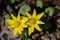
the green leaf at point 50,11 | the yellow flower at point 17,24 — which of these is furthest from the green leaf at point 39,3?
the yellow flower at point 17,24

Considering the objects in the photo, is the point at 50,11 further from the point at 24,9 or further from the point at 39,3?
the point at 24,9

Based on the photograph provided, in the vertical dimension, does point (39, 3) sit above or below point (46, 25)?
above

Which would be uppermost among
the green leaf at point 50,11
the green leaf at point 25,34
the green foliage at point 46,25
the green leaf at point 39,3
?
the green leaf at point 39,3

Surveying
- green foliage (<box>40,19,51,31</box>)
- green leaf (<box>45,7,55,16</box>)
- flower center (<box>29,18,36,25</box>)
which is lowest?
green foliage (<box>40,19,51,31</box>)

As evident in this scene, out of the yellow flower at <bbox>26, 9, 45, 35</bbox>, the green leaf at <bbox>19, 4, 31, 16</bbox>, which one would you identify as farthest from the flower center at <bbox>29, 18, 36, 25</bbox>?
the green leaf at <bbox>19, 4, 31, 16</bbox>

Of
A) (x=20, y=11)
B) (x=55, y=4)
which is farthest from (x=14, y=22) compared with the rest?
(x=55, y=4)

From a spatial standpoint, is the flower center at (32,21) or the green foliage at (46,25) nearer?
the flower center at (32,21)

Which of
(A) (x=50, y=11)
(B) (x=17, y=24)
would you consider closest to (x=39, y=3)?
(A) (x=50, y=11)

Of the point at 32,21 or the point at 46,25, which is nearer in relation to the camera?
the point at 32,21

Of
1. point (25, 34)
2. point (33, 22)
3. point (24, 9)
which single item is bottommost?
point (25, 34)

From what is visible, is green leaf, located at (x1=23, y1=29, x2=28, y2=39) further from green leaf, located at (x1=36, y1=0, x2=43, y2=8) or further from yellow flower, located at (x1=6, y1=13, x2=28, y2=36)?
green leaf, located at (x1=36, y1=0, x2=43, y2=8)

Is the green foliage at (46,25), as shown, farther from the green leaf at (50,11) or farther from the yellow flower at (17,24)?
the yellow flower at (17,24)
